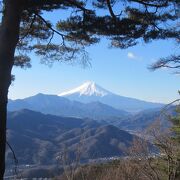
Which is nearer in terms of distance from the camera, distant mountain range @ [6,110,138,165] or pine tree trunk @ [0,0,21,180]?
pine tree trunk @ [0,0,21,180]

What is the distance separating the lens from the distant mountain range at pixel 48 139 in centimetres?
10192

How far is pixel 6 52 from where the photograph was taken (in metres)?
6.41

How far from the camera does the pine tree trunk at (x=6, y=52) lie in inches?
247

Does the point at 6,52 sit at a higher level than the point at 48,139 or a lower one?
lower

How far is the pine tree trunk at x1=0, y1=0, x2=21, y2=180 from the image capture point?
6.27m

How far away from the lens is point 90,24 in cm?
805

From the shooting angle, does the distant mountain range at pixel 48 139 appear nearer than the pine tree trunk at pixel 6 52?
No

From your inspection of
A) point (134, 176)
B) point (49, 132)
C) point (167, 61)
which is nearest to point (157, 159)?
point (134, 176)

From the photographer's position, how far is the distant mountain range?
10192 cm

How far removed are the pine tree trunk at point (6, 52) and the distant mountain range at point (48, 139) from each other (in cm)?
5614

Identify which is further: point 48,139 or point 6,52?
point 48,139

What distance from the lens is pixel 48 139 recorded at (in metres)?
150

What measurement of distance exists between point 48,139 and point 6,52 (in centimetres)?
14505

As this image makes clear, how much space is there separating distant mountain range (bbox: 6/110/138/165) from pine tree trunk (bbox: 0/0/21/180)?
184 feet
